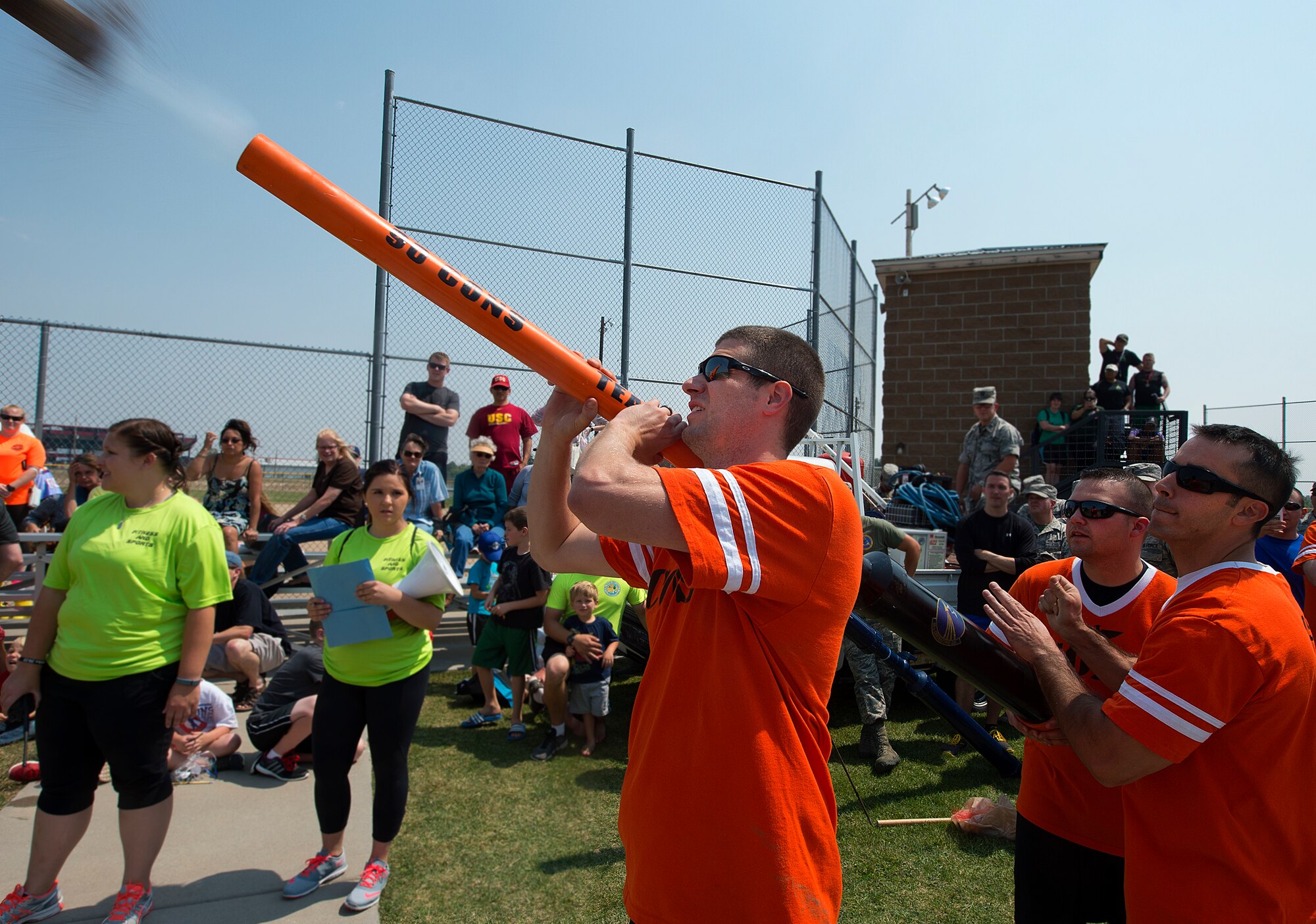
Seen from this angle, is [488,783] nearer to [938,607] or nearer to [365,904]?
[365,904]

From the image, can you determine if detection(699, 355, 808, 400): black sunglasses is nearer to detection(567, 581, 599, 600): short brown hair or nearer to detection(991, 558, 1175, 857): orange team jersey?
detection(991, 558, 1175, 857): orange team jersey

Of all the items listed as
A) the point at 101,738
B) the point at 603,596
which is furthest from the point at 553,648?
the point at 101,738

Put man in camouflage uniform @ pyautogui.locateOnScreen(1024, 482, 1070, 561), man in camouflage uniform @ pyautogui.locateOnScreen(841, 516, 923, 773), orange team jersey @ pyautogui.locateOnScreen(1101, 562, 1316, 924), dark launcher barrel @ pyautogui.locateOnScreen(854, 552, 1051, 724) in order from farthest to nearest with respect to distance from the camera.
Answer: man in camouflage uniform @ pyautogui.locateOnScreen(1024, 482, 1070, 561) < man in camouflage uniform @ pyautogui.locateOnScreen(841, 516, 923, 773) < dark launcher barrel @ pyautogui.locateOnScreen(854, 552, 1051, 724) < orange team jersey @ pyautogui.locateOnScreen(1101, 562, 1316, 924)

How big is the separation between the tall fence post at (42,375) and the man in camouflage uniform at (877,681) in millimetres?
7805

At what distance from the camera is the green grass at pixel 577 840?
156 inches

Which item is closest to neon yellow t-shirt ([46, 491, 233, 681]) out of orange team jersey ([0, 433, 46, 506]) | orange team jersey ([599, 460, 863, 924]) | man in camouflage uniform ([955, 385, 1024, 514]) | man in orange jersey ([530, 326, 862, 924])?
man in orange jersey ([530, 326, 862, 924])

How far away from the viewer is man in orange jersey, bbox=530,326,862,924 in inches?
66.2

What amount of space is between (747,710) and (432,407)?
688 centimetres

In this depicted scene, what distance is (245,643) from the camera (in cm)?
661

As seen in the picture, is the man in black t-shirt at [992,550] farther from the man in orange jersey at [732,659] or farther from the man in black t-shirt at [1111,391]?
the man in black t-shirt at [1111,391]

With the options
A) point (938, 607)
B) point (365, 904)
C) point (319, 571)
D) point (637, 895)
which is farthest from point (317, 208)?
point (365, 904)

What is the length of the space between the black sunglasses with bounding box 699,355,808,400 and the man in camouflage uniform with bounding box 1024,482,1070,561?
18.7 feet

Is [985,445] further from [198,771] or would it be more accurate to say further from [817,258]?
[198,771]

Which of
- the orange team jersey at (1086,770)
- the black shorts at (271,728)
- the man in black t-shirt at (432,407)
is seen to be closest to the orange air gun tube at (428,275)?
the orange team jersey at (1086,770)
